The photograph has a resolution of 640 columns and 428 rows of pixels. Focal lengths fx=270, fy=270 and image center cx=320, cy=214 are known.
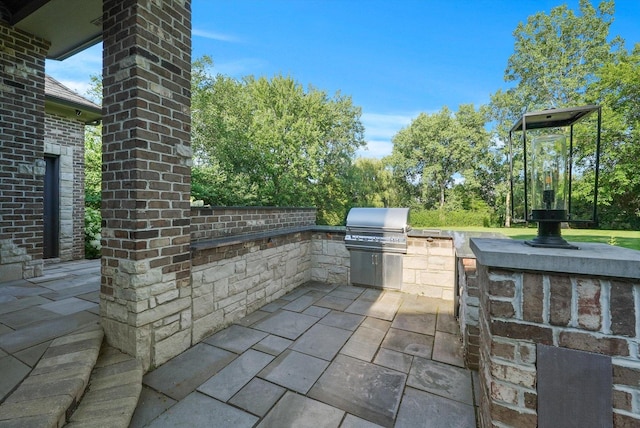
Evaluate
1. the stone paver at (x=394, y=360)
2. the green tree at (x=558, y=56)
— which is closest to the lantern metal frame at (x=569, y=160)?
the stone paver at (x=394, y=360)

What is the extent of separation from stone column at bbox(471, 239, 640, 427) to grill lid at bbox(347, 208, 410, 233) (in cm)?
319

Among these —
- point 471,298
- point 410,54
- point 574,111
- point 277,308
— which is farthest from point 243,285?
point 410,54

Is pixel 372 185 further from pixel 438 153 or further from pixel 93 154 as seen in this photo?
Result: pixel 93 154

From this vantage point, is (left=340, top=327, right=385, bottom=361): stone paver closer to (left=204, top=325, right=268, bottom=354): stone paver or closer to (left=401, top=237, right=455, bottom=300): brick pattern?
(left=204, top=325, right=268, bottom=354): stone paver

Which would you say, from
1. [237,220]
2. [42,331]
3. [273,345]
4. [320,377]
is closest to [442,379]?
[320,377]

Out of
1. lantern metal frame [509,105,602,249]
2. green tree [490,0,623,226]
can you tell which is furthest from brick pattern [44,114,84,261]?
green tree [490,0,623,226]

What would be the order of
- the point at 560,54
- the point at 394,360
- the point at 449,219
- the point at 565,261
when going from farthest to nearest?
the point at 449,219 → the point at 560,54 → the point at 394,360 → the point at 565,261

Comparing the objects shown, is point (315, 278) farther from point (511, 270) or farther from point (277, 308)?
point (511, 270)

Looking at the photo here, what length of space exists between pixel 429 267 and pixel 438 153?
21552 millimetres

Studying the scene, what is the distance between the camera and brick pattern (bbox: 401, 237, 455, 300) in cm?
417

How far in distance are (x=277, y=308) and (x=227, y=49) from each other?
15490 millimetres

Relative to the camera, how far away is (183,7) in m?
2.53

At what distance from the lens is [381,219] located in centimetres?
454

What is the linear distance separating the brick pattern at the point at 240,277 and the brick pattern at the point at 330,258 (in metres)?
0.43
